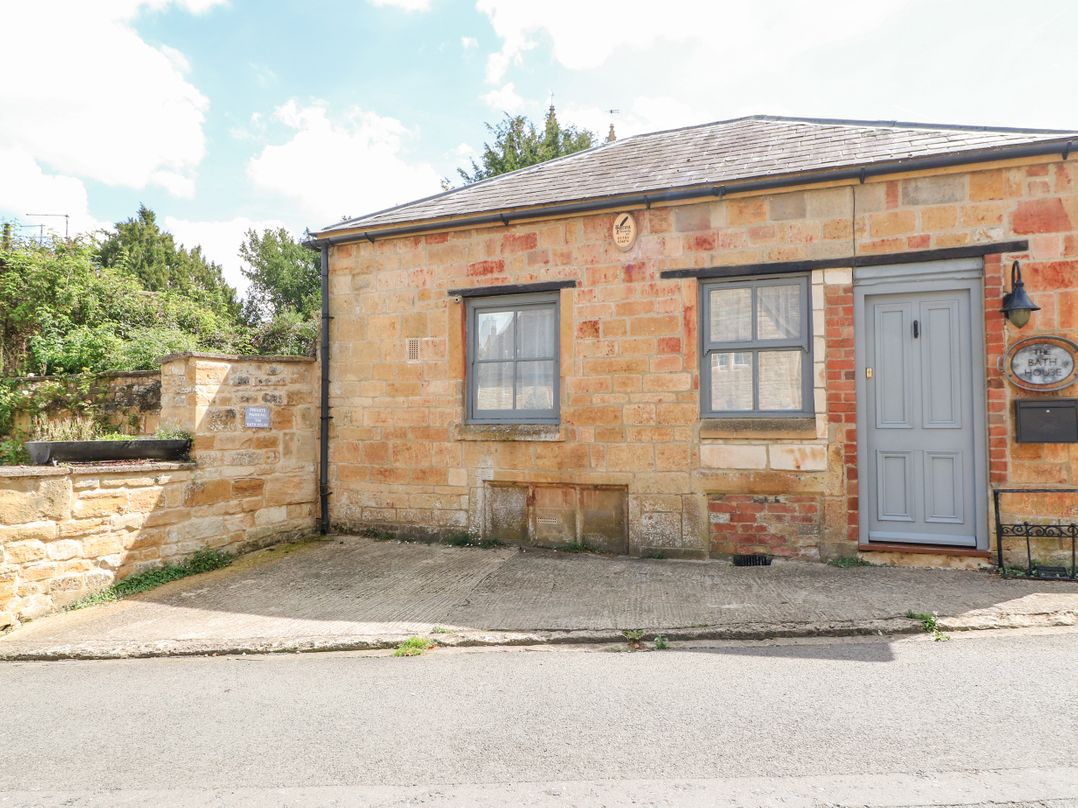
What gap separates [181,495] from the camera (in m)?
6.30

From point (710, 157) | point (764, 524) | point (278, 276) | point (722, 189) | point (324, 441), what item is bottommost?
point (764, 524)

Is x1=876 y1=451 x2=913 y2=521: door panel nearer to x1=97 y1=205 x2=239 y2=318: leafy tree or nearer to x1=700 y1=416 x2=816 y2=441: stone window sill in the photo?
x1=700 y1=416 x2=816 y2=441: stone window sill

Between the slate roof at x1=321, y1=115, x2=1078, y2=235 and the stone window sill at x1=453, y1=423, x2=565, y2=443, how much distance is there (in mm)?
2389

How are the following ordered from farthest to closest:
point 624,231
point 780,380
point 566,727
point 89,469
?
1. point 624,231
2. point 780,380
3. point 89,469
4. point 566,727

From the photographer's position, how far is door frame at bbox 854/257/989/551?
18.7ft

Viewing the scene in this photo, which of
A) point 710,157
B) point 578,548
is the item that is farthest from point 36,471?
point 710,157

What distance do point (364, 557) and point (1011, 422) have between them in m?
6.24

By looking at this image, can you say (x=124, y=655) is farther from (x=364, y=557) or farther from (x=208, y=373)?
(x=208, y=373)

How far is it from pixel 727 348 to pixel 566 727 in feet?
14.1

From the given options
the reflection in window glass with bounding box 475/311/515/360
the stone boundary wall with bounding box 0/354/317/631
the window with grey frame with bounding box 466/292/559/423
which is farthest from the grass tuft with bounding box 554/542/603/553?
the stone boundary wall with bounding box 0/354/317/631

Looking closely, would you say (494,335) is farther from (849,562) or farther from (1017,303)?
(1017,303)

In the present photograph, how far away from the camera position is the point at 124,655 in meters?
4.35

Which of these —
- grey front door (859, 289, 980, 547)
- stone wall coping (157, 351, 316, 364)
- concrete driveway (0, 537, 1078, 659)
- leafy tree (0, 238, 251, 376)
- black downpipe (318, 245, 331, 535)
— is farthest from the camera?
leafy tree (0, 238, 251, 376)

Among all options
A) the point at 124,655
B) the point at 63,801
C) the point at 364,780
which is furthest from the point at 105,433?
the point at 364,780
